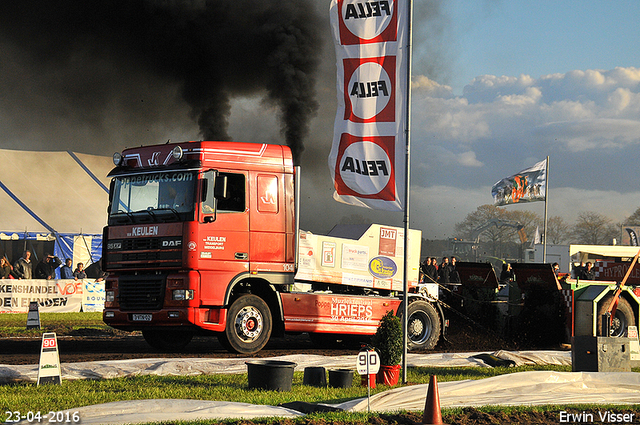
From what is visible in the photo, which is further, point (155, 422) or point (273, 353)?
point (273, 353)

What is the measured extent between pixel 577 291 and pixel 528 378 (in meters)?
7.63

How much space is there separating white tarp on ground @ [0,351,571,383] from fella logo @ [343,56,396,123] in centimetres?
402

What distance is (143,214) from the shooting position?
492 inches

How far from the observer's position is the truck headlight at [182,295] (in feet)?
39.4

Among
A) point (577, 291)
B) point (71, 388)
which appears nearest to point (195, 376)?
point (71, 388)

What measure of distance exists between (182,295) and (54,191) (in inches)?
744

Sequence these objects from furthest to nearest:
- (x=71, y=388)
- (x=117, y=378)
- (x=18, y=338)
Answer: (x=18, y=338)
(x=117, y=378)
(x=71, y=388)

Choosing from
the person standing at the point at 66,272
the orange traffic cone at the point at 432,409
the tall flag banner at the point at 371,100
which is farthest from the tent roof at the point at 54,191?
the orange traffic cone at the point at 432,409

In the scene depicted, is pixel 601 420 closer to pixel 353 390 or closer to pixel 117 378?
pixel 353 390

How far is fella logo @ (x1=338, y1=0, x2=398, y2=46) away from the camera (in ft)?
31.8

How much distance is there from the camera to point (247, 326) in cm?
1269

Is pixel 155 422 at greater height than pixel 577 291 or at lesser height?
lesser

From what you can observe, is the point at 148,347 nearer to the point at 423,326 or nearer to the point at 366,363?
the point at 423,326

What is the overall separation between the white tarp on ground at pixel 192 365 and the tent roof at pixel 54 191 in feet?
59.5
